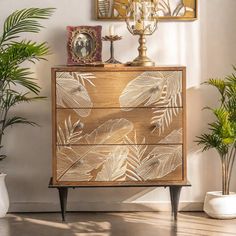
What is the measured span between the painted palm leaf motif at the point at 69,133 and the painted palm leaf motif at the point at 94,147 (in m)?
0.04

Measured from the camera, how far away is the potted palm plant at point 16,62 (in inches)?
163

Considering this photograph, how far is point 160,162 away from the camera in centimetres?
414

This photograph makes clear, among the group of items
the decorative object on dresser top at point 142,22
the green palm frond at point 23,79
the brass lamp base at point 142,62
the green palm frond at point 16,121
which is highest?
the decorative object on dresser top at point 142,22

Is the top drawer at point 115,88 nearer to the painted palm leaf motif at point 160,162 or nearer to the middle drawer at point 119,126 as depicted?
the middle drawer at point 119,126

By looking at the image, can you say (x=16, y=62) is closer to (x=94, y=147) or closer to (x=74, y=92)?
(x=74, y=92)

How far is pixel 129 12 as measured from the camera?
4469 mm

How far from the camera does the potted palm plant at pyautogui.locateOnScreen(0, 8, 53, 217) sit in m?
4.14

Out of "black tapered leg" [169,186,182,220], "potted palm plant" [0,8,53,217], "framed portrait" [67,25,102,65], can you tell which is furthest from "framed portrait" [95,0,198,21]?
"black tapered leg" [169,186,182,220]

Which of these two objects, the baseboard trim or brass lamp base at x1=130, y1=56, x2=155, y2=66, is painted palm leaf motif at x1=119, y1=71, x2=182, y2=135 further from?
the baseboard trim

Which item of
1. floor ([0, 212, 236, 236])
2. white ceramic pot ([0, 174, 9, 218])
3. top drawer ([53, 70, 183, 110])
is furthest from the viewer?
white ceramic pot ([0, 174, 9, 218])

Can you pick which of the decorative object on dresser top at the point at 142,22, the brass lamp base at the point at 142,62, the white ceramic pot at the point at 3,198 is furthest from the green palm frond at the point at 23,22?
the white ceramic pot at the point at 3,198

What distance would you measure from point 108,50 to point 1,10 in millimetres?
796

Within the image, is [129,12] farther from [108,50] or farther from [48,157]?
[48,157]

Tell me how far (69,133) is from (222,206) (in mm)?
1123
